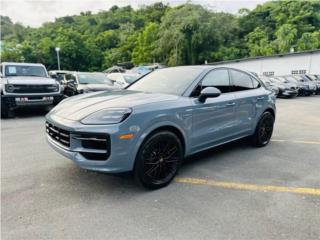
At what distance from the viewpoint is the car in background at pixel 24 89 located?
7809 mm

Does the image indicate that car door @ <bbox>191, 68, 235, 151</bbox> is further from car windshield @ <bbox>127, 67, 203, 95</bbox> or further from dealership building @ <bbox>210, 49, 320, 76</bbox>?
dealership building @ <bbox>210, 49, 320, 76</bbox>

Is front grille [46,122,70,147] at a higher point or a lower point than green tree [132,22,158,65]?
lower

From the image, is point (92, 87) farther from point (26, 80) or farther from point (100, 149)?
point (100, 149)

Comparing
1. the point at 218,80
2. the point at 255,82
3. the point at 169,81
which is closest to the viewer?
the point at 169,81

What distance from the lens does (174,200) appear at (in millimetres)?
2984

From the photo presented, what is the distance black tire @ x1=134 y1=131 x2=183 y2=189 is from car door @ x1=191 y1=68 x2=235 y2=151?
1.32 ft

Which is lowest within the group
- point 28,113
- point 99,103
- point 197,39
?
point 28,113

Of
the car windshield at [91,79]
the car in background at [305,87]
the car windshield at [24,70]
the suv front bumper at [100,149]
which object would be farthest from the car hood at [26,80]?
the car in background at [305,87]

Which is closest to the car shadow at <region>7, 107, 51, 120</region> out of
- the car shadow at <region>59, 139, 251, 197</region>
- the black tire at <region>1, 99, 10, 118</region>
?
the black tire at <region>1, 99, 10, 118</region>

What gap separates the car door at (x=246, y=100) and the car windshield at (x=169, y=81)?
0.93 m

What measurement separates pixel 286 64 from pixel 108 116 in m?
31.1

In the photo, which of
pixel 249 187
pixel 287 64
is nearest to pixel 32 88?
→ pixel 249 187

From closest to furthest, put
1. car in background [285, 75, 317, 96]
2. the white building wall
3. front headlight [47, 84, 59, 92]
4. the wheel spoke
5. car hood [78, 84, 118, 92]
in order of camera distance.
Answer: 1. the wheel spoke
2. front headlight [47, 84, 59, 92]
3. car hood [78, 84, 118, 92]
4. car in background [285, 75, 317, 96]
5. the white building wall

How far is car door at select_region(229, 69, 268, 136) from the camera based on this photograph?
173 inches
